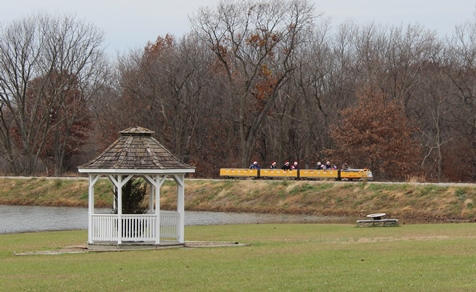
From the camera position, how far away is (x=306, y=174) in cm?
6062

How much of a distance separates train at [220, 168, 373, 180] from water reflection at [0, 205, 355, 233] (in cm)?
1048

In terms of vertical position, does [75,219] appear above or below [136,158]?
below

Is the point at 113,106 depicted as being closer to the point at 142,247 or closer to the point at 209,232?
the point at 209,232

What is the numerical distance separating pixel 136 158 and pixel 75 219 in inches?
826

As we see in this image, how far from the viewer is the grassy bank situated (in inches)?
1850

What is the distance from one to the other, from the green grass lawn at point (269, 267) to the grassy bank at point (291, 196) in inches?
741

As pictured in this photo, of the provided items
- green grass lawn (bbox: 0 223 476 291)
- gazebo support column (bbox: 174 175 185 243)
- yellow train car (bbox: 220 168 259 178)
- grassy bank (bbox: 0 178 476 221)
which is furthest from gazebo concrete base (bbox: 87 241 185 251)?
yellow train car (bbox: 220 168 259 178)

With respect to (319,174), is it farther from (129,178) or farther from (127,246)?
(127,246)

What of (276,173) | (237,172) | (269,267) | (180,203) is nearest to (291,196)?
(276,173)

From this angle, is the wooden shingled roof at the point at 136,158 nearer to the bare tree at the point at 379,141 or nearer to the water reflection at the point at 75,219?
the water reflection at the point at 75,219

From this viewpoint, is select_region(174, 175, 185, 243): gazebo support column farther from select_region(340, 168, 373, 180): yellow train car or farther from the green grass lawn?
select_region(340, 168, 373, 180): yellow train car

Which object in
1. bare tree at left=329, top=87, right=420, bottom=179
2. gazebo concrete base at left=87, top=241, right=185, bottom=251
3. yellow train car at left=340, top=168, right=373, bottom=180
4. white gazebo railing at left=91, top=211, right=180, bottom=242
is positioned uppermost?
bare tree at left=329, top=87, right=420, bottom=179

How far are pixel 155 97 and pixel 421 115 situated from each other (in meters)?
25.1

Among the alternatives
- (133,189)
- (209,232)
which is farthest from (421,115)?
(133,189)
